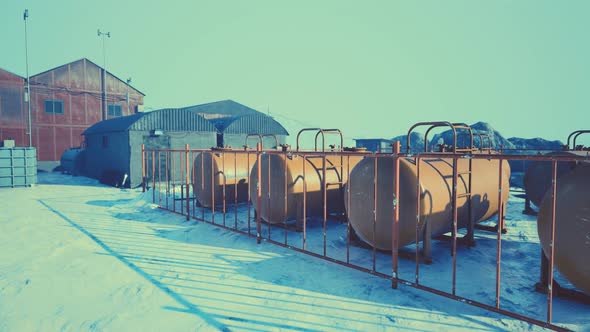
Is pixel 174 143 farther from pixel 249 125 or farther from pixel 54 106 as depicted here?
pixel 54 106

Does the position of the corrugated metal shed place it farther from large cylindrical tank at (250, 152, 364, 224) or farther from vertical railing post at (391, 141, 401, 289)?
vertical railing post at (391, 141, 401, 289)

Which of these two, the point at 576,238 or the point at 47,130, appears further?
the point at 47,130

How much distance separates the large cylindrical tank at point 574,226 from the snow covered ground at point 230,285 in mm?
659

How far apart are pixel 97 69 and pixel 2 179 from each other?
18.7m

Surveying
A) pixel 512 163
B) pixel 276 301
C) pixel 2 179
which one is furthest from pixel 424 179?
pixel 2 179

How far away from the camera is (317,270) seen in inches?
279

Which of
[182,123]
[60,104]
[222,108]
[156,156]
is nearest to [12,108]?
[60,104]

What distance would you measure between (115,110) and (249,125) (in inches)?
700

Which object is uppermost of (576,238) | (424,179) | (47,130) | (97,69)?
(97,69)

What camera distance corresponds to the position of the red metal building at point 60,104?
3200cm

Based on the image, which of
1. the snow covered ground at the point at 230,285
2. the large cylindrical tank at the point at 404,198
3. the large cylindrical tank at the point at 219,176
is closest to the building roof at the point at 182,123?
the large cylindrical tank at the point at 219,176

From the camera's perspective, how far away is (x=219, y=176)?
12.5 metres

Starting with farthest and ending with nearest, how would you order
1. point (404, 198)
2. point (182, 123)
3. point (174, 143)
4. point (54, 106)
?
point (54, 106), point (182, 123), point (174, 143), point (404, 198)

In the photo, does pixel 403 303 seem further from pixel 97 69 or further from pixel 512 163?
pixel 97 69
